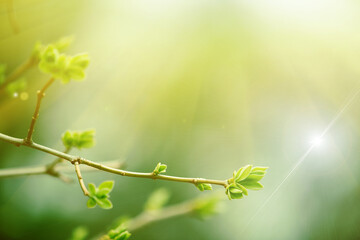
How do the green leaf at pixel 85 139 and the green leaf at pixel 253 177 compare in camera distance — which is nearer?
the green leaf at pixel 253 177

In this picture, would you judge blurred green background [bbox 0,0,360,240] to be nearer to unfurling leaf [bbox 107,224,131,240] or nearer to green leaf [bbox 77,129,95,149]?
green leaf [bbox 77,129,95,149]

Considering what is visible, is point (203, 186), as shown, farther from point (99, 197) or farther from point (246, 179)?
point (99, 197)

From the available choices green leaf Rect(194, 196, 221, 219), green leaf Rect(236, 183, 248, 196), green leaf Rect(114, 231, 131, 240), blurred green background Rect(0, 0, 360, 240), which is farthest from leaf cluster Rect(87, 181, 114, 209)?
blurred green background Rect(0, 0, 360, 240)

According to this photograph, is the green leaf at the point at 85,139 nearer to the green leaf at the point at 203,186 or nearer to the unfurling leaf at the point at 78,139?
the unfurling leaf at the point at 78,139

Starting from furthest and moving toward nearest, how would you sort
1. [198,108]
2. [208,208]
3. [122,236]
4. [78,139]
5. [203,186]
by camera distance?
[198,108] < [208,208] < [78,139] < [122,236] < [203,186]

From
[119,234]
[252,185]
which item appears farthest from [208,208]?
[252,185]

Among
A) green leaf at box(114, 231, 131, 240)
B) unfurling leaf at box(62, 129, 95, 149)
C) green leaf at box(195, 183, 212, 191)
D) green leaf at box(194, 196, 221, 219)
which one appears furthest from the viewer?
green leaf at box(194, 196, 221, 219)

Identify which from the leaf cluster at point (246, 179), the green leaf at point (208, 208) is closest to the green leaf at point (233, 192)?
the leaf cluster at point (246, 179)

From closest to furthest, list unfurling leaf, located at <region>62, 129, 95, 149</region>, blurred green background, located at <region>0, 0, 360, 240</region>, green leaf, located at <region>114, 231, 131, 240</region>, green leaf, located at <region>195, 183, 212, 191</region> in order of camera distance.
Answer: green leaf, located at <region>195, 183, 212, 191</region> → green leaf, located at <region>114, 231, 131, 240</region> → unfurling leaf, located at <region>62, 129, 95, 149</region> → blurred green background, located at <region>0, 0, 360, 240</region>

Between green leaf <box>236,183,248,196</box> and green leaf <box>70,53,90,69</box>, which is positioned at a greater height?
green leaf <box>70,53,90,69</box>
